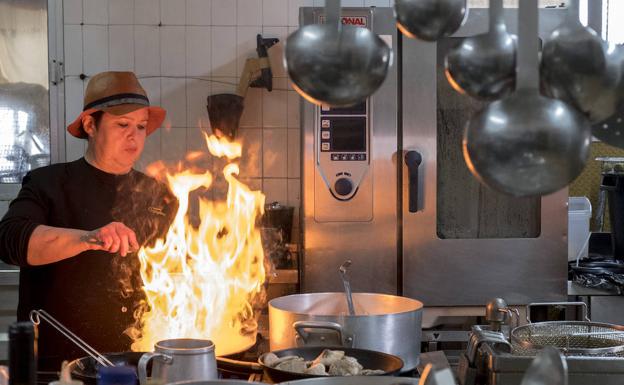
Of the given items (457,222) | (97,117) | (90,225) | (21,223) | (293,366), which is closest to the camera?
(293,366)

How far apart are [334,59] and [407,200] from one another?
2.47 metres

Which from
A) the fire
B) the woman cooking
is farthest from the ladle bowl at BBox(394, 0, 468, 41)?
the woman cooking

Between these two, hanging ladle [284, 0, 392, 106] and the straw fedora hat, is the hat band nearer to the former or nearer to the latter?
the straw fedora hat

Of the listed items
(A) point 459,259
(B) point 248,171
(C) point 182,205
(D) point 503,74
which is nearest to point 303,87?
(D) point 503,74

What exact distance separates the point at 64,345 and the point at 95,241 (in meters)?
0.48

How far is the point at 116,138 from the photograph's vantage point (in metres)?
2.75

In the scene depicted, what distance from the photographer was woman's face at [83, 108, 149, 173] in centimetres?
275

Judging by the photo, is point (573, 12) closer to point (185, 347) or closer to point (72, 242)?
point (185, 347)

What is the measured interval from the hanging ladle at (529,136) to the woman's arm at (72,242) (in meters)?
1.49

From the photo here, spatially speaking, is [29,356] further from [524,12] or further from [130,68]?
[130,68]

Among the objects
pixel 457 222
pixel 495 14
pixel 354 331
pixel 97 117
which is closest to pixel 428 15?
pixel 495 14

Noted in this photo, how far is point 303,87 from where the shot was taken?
0.98m

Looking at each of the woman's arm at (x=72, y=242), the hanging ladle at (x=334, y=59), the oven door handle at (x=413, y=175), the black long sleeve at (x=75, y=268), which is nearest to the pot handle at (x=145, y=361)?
the hanging ladle at (x=334, y=59)

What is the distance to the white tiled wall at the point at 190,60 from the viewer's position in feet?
13.0
